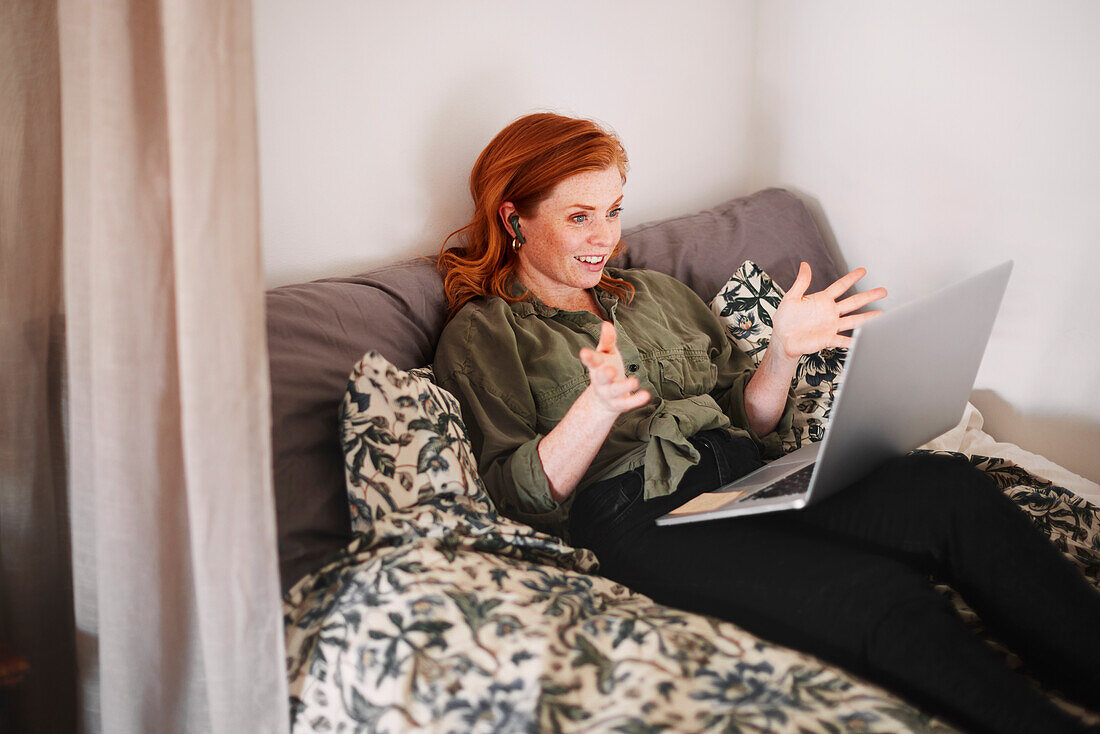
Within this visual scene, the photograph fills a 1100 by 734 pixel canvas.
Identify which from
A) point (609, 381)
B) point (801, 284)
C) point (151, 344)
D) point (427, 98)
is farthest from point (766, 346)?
point (151, 344)

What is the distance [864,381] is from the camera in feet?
3.20

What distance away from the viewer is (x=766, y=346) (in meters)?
1.70

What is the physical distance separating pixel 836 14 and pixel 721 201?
1.71 feet

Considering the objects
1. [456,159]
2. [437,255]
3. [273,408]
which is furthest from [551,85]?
[273,408]

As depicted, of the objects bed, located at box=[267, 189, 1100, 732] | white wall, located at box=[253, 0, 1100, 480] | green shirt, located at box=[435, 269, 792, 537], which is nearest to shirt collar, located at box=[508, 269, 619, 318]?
green shirt, located at box=[435, 269, 792, 537]

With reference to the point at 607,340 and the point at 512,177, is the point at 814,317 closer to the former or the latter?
the point at 607,340

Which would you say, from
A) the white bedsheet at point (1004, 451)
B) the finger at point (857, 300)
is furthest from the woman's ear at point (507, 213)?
the white bedsheet at point (1004, 451)

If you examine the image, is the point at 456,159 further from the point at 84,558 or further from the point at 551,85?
the point at 84,558

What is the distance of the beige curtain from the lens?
798 mm

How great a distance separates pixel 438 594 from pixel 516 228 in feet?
2.51

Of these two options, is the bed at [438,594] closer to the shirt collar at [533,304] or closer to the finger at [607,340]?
the shirt collar at [533,304]

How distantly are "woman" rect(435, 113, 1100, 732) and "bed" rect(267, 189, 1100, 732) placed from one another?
67 millimetres

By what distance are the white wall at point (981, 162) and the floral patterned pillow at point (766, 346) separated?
41cm

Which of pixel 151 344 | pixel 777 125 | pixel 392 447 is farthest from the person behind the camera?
pixel 777 125
